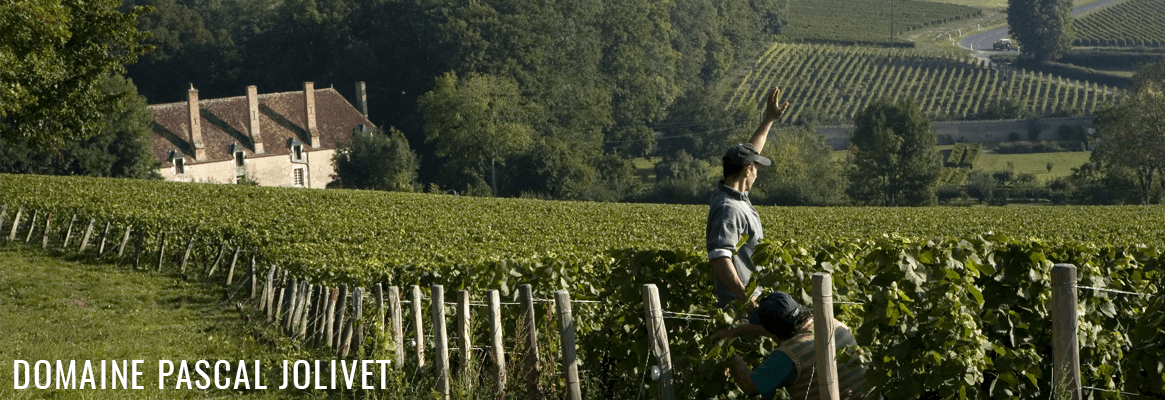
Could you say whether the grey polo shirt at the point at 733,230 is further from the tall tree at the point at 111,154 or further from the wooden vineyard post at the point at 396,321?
the tall tree at the point at 111,154

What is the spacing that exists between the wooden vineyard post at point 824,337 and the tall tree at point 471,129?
7305 centimetres

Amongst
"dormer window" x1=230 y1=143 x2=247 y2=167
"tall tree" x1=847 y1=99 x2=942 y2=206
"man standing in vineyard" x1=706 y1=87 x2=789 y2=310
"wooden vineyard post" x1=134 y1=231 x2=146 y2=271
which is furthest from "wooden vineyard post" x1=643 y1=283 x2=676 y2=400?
"tall tree" x1=847 y1=99 x2=942 y2=206

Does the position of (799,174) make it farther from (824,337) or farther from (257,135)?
(824,337)

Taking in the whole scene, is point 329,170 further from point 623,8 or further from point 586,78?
Answer: point 623,8

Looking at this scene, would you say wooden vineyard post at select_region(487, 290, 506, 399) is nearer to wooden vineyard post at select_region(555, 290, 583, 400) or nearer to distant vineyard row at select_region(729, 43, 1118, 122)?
wooden vineyard post at select_region(555, 290, 583, 400)

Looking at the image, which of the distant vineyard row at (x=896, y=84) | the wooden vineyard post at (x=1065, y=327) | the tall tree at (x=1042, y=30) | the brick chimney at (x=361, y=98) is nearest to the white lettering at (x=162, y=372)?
the wooden vineyard post at (x=1065, y=327)

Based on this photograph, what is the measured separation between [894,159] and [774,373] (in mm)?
77437

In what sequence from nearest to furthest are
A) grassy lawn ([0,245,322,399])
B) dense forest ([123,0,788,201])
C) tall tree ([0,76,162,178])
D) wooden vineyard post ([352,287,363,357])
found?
1. grassy lawn ([0,245,322,399])
2. wooden vineyard post ([352,287,363,357])
3. tall tree ([0,76,162,178])
4. dense forest ([123,0,788,201])

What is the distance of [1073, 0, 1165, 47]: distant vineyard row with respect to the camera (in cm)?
14025

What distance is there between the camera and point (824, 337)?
521cm

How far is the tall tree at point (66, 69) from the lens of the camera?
2112cm

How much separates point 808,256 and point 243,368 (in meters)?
5.98

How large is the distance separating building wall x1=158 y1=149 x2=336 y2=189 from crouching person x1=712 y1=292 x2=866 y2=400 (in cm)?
7320

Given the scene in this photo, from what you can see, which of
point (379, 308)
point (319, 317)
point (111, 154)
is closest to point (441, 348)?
point (379, 308)
